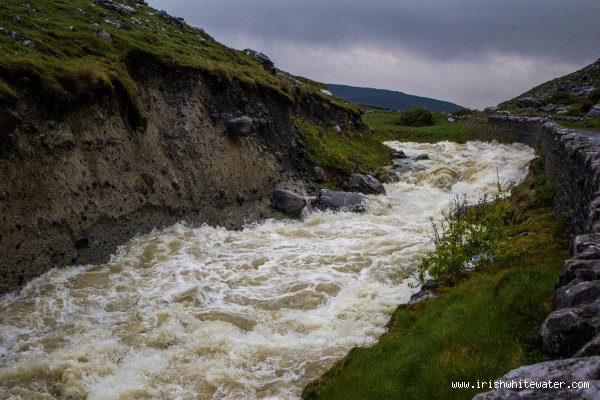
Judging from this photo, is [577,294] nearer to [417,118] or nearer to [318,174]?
[318,174]

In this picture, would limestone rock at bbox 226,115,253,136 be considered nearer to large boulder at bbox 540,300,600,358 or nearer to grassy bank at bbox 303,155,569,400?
grassy bank at bbox 303,155,569,400

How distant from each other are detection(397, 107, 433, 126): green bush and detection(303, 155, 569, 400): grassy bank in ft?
220

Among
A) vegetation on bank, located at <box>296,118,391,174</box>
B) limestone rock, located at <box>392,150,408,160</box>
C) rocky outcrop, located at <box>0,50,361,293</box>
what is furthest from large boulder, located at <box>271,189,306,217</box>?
limestone rock, located at <box>392,150,408,160</box>

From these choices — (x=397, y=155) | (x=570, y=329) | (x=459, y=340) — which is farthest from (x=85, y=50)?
(x=397, y=155)

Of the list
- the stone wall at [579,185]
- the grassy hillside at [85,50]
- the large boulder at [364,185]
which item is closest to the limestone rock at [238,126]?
the grassy hillside at [85,50]

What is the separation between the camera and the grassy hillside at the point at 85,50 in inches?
716

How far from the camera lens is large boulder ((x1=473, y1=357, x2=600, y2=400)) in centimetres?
454

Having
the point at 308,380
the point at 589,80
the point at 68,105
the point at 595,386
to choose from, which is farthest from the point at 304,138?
the point at 589,80

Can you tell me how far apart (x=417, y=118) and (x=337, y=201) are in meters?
54.7

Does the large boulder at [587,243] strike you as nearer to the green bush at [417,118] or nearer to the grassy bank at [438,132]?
the grassy bank at [438,132]

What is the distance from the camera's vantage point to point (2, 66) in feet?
55.8

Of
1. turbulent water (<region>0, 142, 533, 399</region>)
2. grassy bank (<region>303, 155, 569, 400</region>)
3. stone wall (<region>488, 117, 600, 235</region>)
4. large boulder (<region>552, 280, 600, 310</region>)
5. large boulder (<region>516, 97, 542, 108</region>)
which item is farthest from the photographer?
large boulder (<region>516, 97, 542, 108</region>)

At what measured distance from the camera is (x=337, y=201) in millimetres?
28250

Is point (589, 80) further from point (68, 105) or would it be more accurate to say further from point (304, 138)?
point (68, 105)
